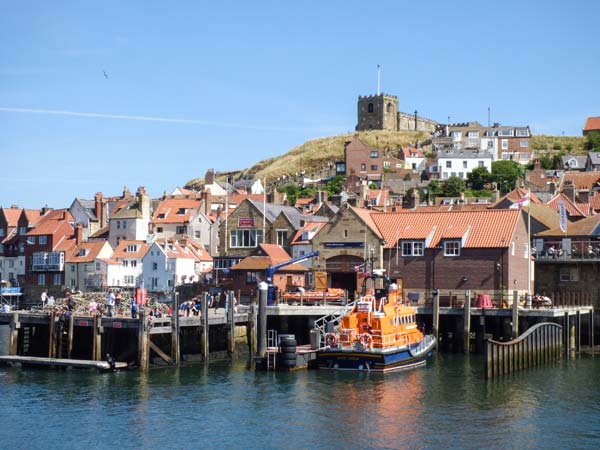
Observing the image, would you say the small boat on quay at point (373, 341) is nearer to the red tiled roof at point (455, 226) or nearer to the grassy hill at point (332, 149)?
the red tiled roof at point (455, 226)

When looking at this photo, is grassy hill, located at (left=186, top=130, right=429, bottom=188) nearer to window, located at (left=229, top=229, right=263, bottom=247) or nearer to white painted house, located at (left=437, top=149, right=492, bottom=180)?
white painted house, located at (left=437, top=149, right=492, bottom=180)

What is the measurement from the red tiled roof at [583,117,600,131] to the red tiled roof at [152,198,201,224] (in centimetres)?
8948

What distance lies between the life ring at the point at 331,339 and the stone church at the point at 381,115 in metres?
140

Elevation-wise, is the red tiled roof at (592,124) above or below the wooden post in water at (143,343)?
above

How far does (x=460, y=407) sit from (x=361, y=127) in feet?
508

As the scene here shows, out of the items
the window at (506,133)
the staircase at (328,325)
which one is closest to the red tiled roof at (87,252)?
the staircase at (328,325)

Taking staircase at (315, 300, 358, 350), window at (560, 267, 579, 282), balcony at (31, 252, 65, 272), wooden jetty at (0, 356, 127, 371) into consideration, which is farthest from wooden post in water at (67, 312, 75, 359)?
balcony at (31, 252, 65, 272)

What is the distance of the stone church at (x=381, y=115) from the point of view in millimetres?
189375

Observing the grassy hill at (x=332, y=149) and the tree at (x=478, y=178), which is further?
the grassy hill at (x=332, y=149)

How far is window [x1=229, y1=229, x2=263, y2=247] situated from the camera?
82438 mm

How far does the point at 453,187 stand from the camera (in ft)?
417

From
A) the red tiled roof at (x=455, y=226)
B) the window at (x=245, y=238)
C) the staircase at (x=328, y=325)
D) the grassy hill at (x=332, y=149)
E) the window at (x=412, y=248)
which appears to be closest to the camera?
the staircase at (x=328, y=325)

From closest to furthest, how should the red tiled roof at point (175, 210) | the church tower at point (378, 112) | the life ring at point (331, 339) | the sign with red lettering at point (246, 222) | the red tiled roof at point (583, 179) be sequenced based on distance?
the life ring at point (331, 339) → the sign with red lettering at point (246, 222) → the red tiled roof at point (175, 210) → the red tiled roof at point (583, 179) → the church tower at point (378, 112)

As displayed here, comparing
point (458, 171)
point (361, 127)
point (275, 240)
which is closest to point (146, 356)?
point (275, 240)
